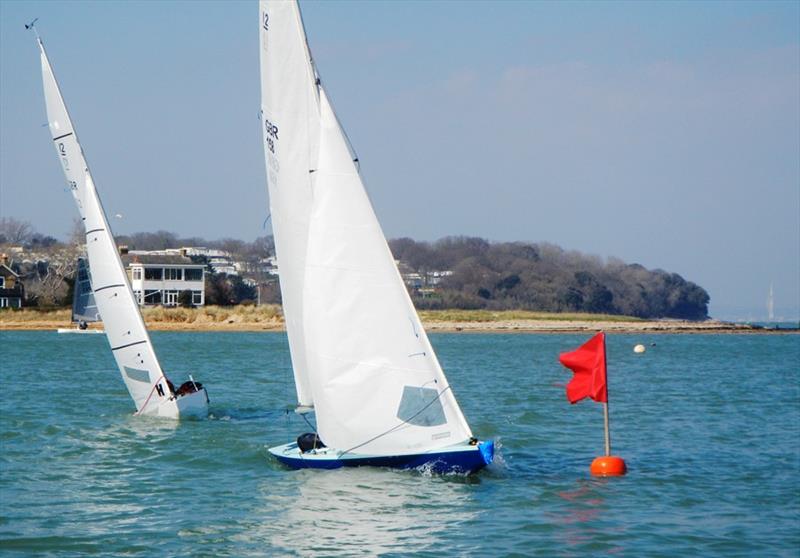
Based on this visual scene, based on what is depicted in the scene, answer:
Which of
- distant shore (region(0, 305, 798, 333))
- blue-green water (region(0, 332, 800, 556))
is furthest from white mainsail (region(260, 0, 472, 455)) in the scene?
distant shore (region(0, 305, 798, 333))

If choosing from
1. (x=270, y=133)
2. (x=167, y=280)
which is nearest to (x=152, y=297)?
(x=167, y=280)

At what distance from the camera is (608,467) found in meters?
18.4

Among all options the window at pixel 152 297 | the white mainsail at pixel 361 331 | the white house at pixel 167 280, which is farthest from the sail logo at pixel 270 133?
the window at pixel 152 297

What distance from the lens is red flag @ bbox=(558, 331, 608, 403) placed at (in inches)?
704

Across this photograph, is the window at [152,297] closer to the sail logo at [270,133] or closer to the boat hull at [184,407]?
the boat hull at [184,407]

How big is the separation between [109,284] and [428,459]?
10805mm

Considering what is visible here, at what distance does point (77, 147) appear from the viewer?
25625 mm

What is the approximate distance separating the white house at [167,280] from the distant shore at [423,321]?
625 cm

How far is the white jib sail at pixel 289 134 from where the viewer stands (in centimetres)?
1738

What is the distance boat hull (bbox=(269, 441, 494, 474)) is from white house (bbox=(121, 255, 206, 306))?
82.1 meters

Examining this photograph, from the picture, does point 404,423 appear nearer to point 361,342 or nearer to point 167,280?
point 361,342

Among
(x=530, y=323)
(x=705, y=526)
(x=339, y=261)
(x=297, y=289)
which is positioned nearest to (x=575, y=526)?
(x=705, y=526)

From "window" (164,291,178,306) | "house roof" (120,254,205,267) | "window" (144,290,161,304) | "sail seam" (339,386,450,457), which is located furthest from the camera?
"house roof" (120,254,205,267)

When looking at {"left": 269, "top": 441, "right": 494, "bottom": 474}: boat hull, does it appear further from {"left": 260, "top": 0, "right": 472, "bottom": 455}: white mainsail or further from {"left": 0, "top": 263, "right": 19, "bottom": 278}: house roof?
{"left": 0, "top": 263, "right": 19, "bottom": 278}: house roof
